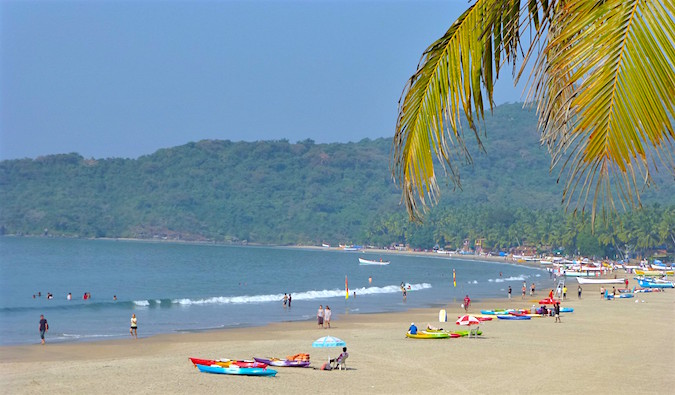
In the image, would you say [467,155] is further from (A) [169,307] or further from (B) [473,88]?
(A) [169,307]

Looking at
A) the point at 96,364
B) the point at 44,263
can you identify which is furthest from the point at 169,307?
the point at 44,263

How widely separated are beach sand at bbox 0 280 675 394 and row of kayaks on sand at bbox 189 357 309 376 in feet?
1.13

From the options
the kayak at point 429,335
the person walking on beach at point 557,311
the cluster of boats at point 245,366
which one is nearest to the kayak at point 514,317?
the person walking on beach at point 557,311

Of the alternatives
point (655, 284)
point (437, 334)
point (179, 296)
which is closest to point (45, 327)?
point (437, 334)

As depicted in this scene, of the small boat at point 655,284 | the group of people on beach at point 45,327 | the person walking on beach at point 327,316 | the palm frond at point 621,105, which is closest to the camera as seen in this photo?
the palm frond at point 621,105

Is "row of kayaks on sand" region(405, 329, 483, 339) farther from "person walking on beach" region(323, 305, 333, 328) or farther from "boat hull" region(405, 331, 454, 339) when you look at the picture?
"person walking on beach" region(323, 305, 333, 328)

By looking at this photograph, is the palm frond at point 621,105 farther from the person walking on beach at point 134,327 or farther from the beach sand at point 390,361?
the person walking on beach at point 134,327

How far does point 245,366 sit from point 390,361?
210 inches

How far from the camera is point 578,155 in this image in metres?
2.54

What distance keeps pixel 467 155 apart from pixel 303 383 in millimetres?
21100

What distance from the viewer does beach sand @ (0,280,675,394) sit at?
23156mm

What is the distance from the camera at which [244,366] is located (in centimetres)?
2486

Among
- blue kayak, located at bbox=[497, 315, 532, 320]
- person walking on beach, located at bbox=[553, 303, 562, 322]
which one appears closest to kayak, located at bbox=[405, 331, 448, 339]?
person walking on beach, located at bbox=[553, 303, 562, 322]

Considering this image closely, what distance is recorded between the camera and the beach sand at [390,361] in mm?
23156
